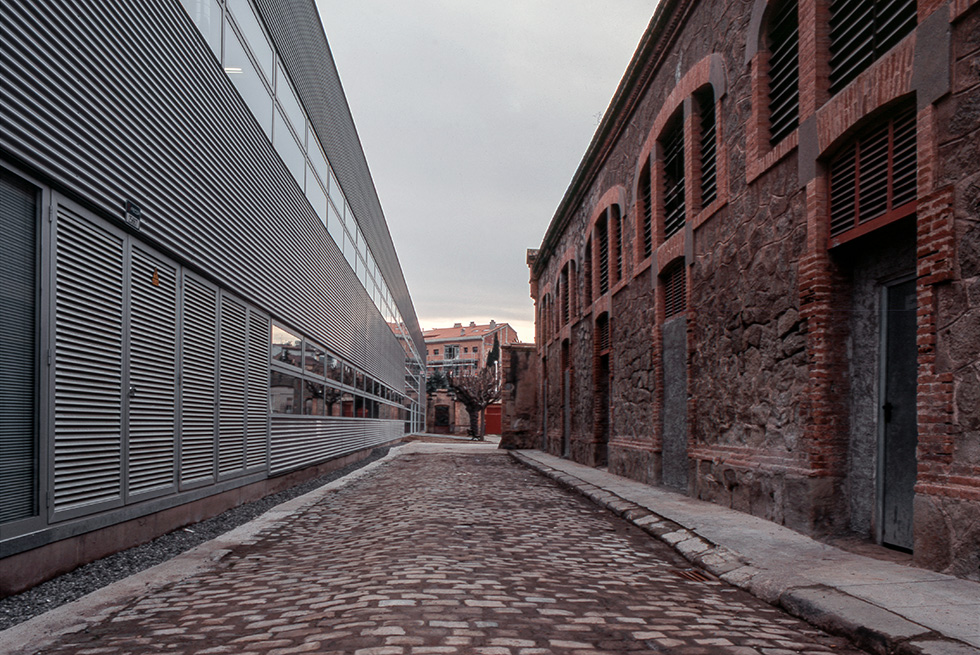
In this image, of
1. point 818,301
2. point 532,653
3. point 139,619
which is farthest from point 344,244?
point 532,653

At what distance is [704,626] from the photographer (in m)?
3.84

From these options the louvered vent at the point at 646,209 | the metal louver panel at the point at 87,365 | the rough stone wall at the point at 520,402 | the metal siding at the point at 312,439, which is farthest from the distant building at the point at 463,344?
the metal louver panel at the point at 87,365

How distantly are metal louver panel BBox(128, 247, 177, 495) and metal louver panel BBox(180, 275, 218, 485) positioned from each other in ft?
0.92

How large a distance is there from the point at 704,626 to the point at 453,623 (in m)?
1.36

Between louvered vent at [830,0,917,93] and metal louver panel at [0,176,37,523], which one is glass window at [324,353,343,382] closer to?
metal louver panel at [0,176,37,523]

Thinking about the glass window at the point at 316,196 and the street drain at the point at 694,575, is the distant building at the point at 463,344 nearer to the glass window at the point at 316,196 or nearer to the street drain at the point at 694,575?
the glass window at the point at 316,196

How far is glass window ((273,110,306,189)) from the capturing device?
1105 cm

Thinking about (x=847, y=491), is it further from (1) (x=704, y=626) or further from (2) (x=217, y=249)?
(2) (x=217, y=249)

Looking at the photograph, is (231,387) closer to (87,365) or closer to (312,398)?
(87,365)

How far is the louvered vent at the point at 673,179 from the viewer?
10859mm

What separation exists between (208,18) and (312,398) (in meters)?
7.17

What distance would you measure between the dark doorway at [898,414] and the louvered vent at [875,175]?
A: 654mm

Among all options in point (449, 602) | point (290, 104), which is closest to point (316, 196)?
point (290, 104)

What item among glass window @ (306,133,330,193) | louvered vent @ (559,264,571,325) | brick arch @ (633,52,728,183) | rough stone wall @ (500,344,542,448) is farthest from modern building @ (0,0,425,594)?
rough stone wall @ (500,344,542,448)
